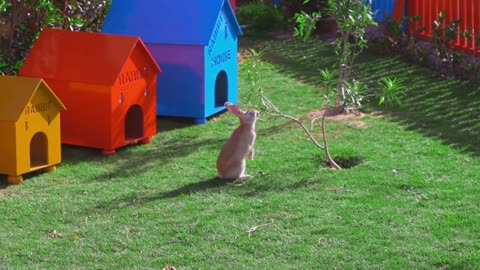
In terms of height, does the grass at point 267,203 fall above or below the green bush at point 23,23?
below

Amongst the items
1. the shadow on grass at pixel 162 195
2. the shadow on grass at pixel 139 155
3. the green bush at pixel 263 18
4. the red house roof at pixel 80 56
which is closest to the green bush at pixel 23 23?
the red house roof at pixel 80 56

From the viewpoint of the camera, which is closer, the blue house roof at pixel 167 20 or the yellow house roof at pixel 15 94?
the yellow house roof at pixel 15 94

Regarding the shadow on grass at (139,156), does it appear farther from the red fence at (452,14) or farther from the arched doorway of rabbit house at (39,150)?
the red fence at (452,14)

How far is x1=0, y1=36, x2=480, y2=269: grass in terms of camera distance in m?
5.86

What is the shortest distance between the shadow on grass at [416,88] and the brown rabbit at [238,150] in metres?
1.98

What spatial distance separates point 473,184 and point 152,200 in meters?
2.32

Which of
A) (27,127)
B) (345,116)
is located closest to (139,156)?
(27,127)

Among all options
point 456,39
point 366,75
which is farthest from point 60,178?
point 456,39

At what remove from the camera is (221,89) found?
33.5ft

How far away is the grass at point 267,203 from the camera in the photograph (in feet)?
19.2

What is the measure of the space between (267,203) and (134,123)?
2306 mm

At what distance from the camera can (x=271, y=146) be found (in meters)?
8.59

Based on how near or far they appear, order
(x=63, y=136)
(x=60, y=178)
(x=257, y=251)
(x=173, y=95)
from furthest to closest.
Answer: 1. (x=173, y=95)
2. (x=63, y=136)
3. (x=60, y=178)
4. (x=257, y=251)

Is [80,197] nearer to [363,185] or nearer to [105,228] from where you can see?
[105,228]
